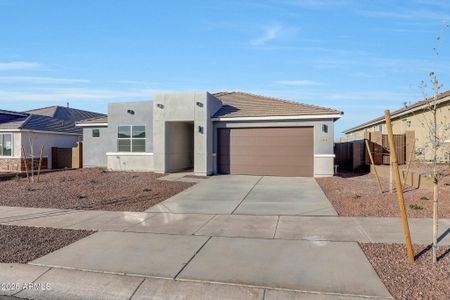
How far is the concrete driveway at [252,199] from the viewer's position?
9.73m

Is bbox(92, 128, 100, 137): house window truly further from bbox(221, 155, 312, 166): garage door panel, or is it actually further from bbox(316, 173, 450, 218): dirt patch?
bbox(316, 173, 450, 218): dirt patch

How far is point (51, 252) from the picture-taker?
20.5ft

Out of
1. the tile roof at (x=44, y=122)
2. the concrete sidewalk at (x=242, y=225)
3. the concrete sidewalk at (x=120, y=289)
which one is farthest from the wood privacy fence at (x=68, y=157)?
the concrete sidewalk at (x=120, y=289)

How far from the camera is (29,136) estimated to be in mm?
24188

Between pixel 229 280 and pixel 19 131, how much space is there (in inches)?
938

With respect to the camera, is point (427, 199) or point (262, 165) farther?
point (262, 165)

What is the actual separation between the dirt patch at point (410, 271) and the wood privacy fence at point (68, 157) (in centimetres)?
2280

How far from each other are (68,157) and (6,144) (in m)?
4.15

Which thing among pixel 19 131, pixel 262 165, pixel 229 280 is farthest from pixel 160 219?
pixel 19 131

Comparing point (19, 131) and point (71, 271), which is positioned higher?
point (19, 131)

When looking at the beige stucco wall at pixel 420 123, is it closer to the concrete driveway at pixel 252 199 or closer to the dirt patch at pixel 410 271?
the concrete driveway at pixel 252 199

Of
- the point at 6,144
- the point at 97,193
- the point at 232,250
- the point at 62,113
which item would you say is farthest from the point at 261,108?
the point at 62,113

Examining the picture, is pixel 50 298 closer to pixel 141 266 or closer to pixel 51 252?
pixel 141 266

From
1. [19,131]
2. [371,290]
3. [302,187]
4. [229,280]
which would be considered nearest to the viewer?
[371,290]
